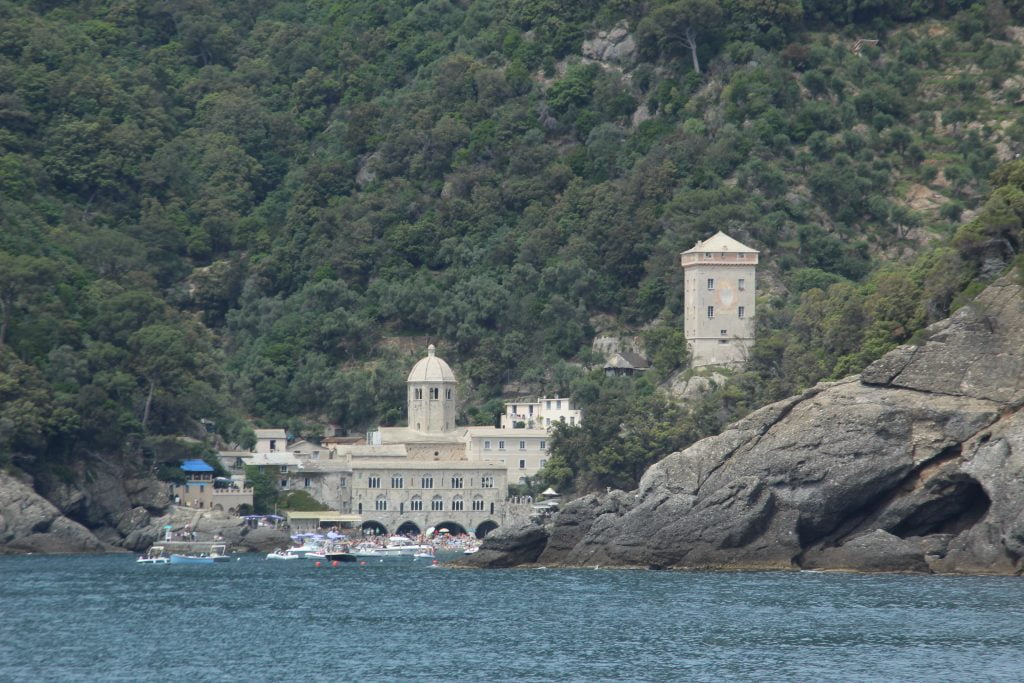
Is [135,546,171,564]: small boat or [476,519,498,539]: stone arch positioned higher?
[476,519,498,539]: stone arch

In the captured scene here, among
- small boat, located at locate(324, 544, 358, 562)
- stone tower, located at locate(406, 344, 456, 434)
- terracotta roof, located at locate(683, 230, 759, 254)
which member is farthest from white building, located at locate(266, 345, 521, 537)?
terracotta roof, located at locate(683, 230, 759, 254)

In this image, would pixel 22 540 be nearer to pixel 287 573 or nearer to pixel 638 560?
pixel 287 573

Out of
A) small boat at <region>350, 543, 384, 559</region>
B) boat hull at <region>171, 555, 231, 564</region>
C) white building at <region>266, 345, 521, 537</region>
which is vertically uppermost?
white building at <region>266, 345, 521, 537</region>

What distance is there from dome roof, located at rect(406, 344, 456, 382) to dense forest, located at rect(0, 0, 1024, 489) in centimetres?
385

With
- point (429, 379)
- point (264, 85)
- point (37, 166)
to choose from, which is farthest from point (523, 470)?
point (264, 85)

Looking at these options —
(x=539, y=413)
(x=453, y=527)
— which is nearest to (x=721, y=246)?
(x=539, y=413)

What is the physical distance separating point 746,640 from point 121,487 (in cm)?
5337

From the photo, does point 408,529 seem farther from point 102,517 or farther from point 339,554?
point 102,517

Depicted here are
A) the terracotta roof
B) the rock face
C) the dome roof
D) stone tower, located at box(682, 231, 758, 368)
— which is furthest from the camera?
→ the rock face

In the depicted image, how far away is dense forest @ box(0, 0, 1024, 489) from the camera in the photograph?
11788cm

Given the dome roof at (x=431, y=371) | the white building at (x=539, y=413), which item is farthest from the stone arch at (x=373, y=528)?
the white building at (x=539, y=413)

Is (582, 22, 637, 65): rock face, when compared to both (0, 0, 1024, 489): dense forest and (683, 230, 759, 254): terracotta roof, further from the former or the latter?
(683, 230, 759, 254): terracotta roof

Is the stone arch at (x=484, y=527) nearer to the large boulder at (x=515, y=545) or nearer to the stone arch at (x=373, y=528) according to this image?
the stone arch at (x=373, y=528)

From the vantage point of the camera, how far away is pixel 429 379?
5015 inches
